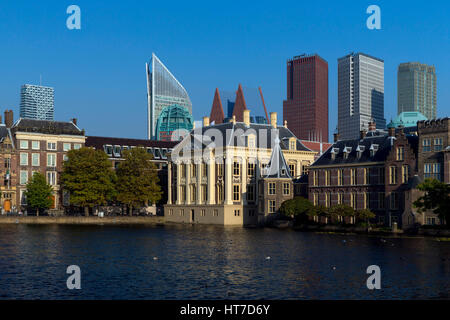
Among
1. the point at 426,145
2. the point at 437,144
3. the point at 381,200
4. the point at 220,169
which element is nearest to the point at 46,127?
the point at 220,169

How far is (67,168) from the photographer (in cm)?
13438

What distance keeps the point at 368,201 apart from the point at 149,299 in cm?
6704

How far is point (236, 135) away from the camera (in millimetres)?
124500

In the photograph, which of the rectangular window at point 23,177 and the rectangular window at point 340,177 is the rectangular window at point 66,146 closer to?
the rectangular window at point 23,177

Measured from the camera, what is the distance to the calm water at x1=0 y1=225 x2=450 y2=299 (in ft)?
127

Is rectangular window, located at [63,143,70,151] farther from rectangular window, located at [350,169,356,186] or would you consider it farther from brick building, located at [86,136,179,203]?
rectangular window, located at [350,169,356,186]

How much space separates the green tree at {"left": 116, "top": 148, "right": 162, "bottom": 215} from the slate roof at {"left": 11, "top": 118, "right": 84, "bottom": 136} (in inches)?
737

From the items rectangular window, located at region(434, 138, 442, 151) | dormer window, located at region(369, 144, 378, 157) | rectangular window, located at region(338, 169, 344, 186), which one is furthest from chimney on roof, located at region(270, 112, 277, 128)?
rectangular window, located at region(434, 138, 442, 151)

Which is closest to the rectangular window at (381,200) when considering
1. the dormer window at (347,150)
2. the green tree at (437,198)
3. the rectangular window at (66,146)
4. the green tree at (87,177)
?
the dormer window at (347,150)

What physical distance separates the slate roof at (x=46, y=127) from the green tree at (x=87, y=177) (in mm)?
14725
